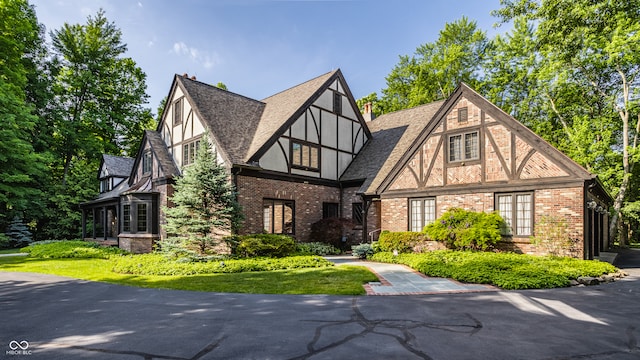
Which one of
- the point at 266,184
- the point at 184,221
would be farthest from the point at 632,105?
the point at 184,221

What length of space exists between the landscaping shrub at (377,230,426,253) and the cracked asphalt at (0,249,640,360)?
20.4ft

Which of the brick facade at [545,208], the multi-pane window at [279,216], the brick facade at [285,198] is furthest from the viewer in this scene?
the multi-pane window at [279,216]

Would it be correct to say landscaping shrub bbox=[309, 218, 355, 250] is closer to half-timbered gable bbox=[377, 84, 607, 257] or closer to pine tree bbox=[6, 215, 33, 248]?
half-timbered gable bbox=[377, 84, 607, 257]

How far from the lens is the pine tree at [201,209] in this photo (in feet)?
45.7

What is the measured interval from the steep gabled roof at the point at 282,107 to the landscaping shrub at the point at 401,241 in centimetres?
771

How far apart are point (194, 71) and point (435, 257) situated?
64.7 feet

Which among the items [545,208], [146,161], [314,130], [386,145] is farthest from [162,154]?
[545,208]

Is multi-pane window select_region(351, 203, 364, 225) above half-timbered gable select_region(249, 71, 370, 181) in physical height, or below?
below

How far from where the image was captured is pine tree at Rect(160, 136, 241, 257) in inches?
548

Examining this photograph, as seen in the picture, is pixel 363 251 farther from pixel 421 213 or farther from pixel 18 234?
pixel 18 234

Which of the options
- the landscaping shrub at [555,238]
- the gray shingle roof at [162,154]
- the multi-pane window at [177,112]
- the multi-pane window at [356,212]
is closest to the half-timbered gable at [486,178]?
the landscaping shrub at [555,238]

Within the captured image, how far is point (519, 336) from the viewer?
5055mm

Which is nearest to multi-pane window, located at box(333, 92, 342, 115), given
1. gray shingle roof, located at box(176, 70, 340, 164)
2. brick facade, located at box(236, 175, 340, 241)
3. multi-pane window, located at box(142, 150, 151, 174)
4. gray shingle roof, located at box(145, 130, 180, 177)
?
gray shingle roof, located at box(176, 70, 340, 164)

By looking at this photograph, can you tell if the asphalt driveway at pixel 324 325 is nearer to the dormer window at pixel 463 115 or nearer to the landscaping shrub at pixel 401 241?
the landscaping shrub at pixel 401 241
